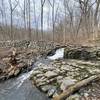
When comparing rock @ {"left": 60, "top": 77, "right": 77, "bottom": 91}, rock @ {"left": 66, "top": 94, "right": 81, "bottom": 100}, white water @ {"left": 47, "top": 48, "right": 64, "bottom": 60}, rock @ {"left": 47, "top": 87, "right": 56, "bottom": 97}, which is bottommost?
rock @ {"left": 47, "top": 87, "right": 56, "bottom": 97}

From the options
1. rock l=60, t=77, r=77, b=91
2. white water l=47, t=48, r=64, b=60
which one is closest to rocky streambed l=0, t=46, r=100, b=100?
rock l=60, t=77, r=77, b=91

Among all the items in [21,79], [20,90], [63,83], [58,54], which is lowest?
[20,90]

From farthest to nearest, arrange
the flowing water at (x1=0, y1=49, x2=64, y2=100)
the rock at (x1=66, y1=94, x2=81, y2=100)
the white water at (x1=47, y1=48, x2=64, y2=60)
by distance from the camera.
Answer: the white water at (x1=47, y1=48, x2=64, y2=60), the flowing water at (x1=0, y1=49, x2=64, y2=100), the rock at (x1=66, y1=94, x2=81, y2=100)

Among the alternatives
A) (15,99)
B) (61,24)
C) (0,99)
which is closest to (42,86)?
(15,99)

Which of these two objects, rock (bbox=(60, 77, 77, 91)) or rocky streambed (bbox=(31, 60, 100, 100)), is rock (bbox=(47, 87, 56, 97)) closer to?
rocky streambed (bbox=(31, 60, 100, 100))

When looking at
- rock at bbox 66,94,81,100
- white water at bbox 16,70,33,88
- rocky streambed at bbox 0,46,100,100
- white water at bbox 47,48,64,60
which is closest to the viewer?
rock at bbox 66,94,81,100

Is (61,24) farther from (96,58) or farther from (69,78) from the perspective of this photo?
(69,78)

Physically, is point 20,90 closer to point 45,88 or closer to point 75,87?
point 45,88

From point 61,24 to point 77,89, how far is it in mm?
31545

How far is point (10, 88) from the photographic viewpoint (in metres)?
6.67

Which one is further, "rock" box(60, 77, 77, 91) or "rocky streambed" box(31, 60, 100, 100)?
"rock" box(60, 77, 77, 91)

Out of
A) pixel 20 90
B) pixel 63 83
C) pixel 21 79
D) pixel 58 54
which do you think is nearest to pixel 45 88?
pixel 63 83

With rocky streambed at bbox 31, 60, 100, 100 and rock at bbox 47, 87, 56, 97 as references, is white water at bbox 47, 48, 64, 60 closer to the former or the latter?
rocky streambed at bbox 31, 60, 100, 100

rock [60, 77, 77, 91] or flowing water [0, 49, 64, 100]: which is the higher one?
rock [60, 77, 77, 91]
